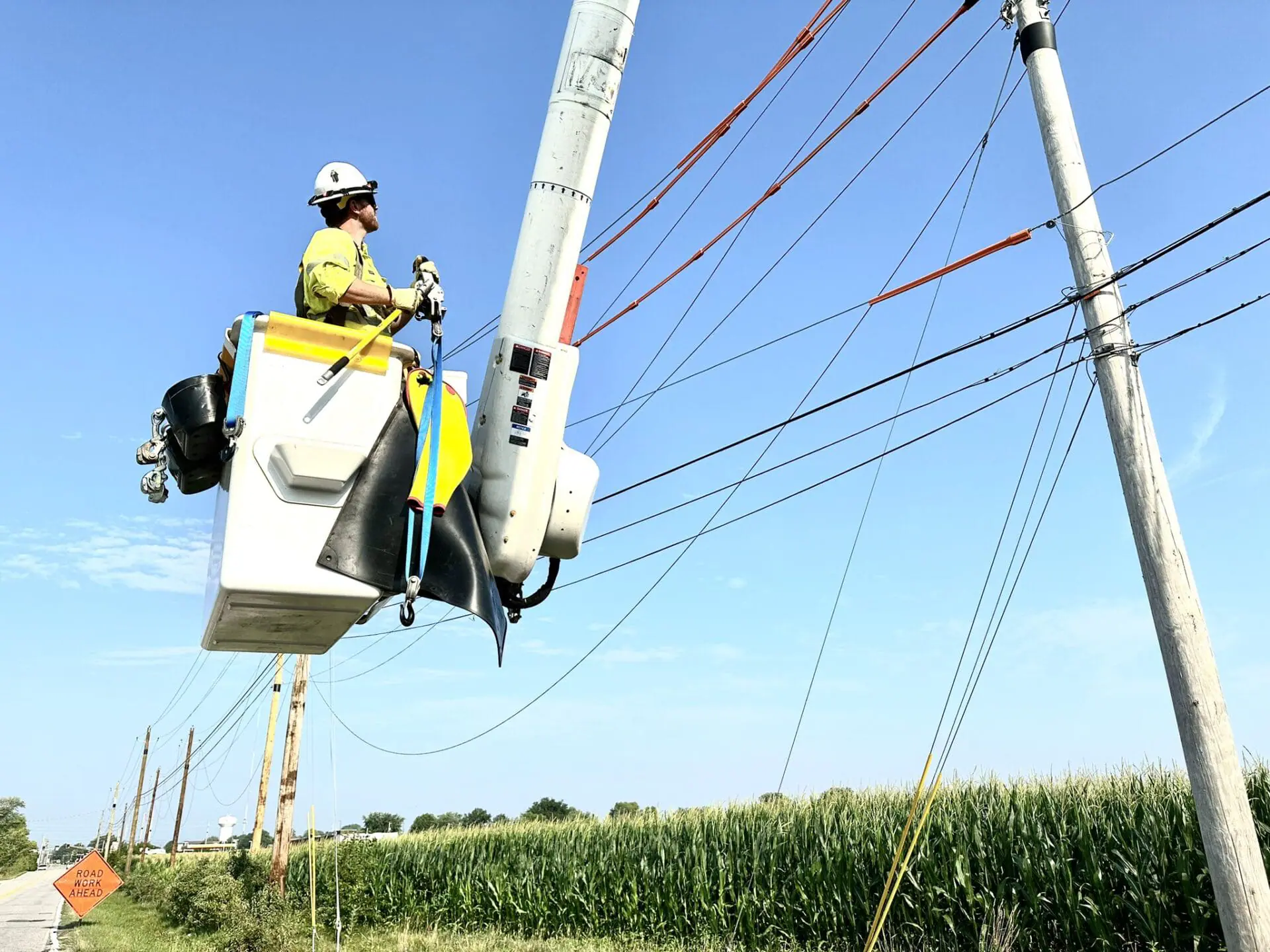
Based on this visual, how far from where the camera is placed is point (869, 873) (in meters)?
13.5

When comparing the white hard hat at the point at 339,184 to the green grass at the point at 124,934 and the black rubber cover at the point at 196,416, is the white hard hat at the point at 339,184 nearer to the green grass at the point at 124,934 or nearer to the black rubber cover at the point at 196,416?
the black rubber cover at the point at 196,416

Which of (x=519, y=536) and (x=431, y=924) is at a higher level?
(x=519, y=536)

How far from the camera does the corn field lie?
10.5m

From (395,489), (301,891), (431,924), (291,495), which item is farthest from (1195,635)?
(301,891)

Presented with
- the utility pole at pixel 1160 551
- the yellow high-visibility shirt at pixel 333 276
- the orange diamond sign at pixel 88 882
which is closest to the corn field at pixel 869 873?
the utility pole at pixel 1160 551

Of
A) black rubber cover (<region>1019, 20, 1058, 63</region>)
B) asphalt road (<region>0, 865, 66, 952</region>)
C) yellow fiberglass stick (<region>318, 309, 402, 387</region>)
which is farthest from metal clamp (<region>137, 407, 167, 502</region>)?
asphalt road (<region>0, 865, 66, 952</region>)

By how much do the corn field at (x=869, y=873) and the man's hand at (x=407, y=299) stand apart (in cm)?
1002

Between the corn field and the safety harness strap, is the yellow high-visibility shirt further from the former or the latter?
the corn field

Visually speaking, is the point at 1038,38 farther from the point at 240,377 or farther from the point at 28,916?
the point at 28,916

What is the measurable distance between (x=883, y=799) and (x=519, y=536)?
42.0 ft

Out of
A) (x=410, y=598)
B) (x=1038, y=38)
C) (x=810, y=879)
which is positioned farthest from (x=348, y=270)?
(x=810, y=879)

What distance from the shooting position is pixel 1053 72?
7.48 metres

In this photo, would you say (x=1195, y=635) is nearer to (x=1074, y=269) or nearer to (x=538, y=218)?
(x=1074, y=269)

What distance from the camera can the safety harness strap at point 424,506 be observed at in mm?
3578
